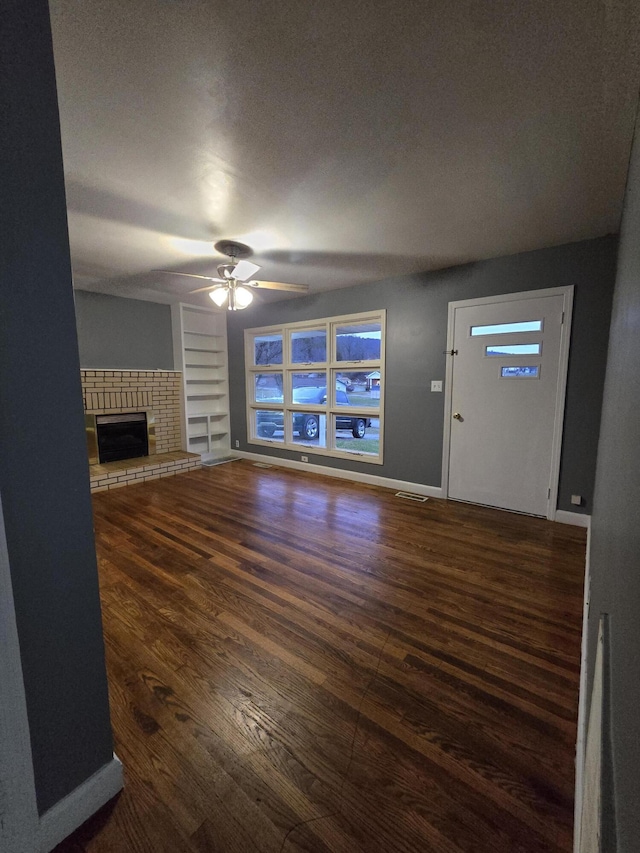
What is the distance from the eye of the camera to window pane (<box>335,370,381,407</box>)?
4.33 metres

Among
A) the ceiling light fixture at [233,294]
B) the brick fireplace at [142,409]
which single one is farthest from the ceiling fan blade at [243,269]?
the brick fireplace at [142,409]

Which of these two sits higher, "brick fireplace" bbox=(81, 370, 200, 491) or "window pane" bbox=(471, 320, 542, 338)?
"window pane" bbox=(471, 320, 542, 338)

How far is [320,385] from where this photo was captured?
4898 millimetres

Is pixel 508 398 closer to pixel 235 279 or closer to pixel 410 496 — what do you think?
pixel 410 496

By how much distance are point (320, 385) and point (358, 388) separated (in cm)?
64

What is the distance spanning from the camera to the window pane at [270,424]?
18.0 ft

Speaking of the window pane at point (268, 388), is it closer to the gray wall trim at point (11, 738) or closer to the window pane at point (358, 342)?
the window pane at point (358, 342)

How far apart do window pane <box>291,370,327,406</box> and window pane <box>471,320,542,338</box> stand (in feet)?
6.62

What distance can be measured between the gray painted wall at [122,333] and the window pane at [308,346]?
202cm

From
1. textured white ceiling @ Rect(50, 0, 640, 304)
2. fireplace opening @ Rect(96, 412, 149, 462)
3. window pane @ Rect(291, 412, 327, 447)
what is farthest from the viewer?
window pane @ Rect(291, 412, 327, 447)

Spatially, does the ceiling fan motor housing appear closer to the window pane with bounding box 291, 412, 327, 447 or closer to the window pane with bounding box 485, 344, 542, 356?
the window pane with bounding box 291, 412, 327, 447

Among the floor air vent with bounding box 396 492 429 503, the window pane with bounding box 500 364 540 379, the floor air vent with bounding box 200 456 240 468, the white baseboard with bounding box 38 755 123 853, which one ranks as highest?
the window pane with bounding box 500 364 540 379

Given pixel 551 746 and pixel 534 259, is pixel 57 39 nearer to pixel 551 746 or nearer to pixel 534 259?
pixel 551 746

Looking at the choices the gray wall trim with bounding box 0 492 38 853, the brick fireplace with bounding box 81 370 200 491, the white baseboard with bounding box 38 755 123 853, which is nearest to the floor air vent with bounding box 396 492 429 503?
the brick fireplace with bounding box 81 370 200 491
